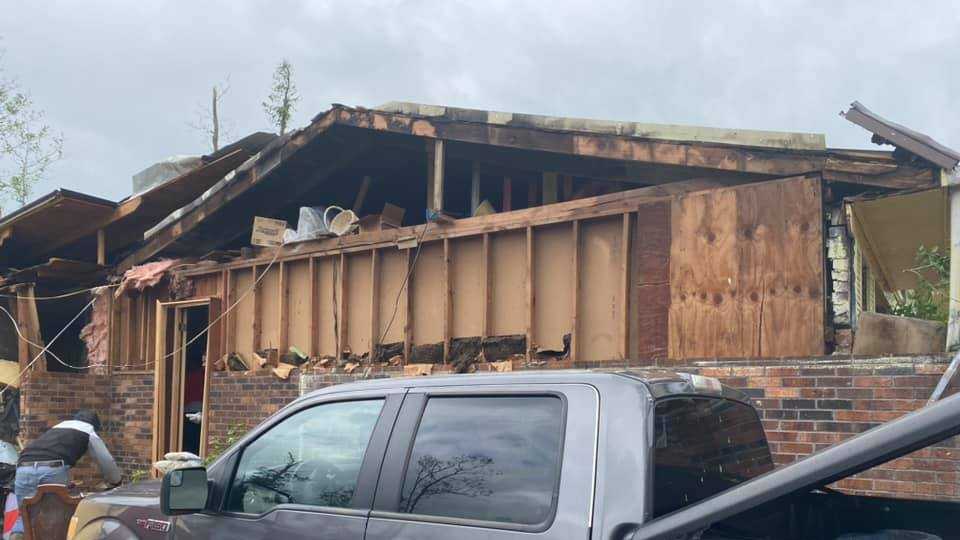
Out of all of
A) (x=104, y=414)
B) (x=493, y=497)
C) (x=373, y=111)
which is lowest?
(x=104, y=414)

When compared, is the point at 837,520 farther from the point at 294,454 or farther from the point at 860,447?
the point at 294,454

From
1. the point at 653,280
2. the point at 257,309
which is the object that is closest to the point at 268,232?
the point at 257,309

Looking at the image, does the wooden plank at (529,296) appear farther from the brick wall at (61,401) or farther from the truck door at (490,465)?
the brick wall at (61,401)

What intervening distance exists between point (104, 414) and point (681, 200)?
342 inches

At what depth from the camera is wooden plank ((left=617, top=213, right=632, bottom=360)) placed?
23.2 feet

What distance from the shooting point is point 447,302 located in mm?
8219

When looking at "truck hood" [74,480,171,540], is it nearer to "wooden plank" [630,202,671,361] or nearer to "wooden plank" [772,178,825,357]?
"wooden plank" [630,202,671,361]

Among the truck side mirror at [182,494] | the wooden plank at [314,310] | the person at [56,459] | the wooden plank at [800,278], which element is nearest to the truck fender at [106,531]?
the truck side mirror at [182,494]

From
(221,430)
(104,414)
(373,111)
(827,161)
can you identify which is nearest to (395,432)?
(827,161)

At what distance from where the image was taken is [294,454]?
3.67m

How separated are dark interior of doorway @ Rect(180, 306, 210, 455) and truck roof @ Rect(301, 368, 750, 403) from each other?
8617 mm

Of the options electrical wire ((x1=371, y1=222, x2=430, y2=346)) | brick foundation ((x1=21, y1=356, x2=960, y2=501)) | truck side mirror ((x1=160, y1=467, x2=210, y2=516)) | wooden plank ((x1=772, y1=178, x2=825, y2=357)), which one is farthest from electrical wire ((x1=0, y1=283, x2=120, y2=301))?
wooden plank ((x1=772, y1=178, x2=825, y2=357))

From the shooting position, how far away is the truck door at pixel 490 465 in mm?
2658

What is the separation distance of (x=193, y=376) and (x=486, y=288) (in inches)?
222
